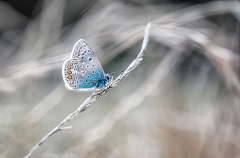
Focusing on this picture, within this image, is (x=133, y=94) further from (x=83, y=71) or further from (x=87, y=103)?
(x=87, y=103)

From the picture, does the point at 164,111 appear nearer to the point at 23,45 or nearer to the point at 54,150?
the point at 54,150

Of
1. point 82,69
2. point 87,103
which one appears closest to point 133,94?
point 82,69

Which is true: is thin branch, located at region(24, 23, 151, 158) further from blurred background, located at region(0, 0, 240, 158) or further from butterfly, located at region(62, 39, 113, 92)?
blurred background, located at region(0, 0, 240, 158)

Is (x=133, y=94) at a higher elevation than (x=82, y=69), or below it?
below

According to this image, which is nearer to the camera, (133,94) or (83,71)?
(83,71)

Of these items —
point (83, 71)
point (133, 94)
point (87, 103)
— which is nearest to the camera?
point (87, 103)

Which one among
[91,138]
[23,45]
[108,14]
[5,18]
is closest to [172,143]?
[91,138]

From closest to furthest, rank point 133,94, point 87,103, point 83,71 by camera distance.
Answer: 1. point 87,103
2. point 83,71
3. point 133,94
